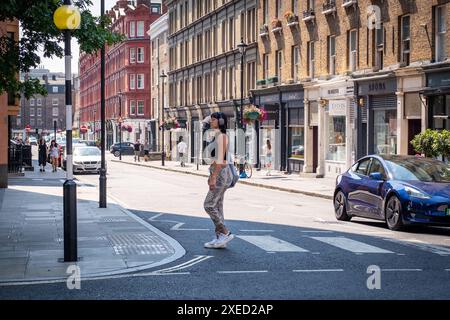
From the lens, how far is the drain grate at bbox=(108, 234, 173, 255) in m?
12.0

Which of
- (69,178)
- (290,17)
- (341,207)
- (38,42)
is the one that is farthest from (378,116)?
(69,178)

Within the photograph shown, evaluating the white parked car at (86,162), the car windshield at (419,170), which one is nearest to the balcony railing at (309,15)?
the white parked car at (86,162)

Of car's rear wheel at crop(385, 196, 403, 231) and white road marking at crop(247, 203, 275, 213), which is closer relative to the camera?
car's rear wheel at crop(385, 196, 403, 231)

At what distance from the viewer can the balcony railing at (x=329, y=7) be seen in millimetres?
35562

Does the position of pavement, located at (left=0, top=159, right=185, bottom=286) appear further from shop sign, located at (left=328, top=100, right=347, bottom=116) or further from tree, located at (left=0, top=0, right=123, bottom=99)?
shop sign, located at (left=328, top=100, right=347, bottom=116)

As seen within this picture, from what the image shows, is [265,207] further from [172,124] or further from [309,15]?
[172,124]

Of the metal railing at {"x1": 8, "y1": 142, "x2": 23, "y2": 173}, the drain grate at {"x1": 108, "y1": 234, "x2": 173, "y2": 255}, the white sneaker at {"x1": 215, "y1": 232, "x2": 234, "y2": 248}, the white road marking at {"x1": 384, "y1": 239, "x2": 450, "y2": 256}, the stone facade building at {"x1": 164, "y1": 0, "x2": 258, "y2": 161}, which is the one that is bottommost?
the white road marking at {"x1": 384, "y1": 239, "x2": 450, "y2": 256}

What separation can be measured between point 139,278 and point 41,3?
5.67 metres

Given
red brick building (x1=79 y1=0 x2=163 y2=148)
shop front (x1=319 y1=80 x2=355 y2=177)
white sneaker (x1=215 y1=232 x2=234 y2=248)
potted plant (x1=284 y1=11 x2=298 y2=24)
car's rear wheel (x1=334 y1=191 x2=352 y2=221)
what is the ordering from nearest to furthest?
white sneaker (x1=215 y1=232 x2=234 y2=248), car's rear wheel (x1=334 y1=191 x2=352 y2=221), shop front (x1=319 y1=80 x2=355 y2=177), potted plant (x1=284 y1=11 x2=298 y2=24), red brick building (x1=79 y1=0 x2=163 y2=148)

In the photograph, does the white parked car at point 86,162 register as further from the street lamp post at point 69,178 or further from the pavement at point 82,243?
the street lamp post at point 69,178

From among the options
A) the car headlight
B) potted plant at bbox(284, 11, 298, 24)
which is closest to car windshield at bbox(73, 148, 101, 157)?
potted plant at bbox(284, 11, 298, 24)

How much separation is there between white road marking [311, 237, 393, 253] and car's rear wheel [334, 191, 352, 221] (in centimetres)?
376

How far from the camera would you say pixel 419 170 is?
1581cm

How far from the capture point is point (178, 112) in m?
67.2
